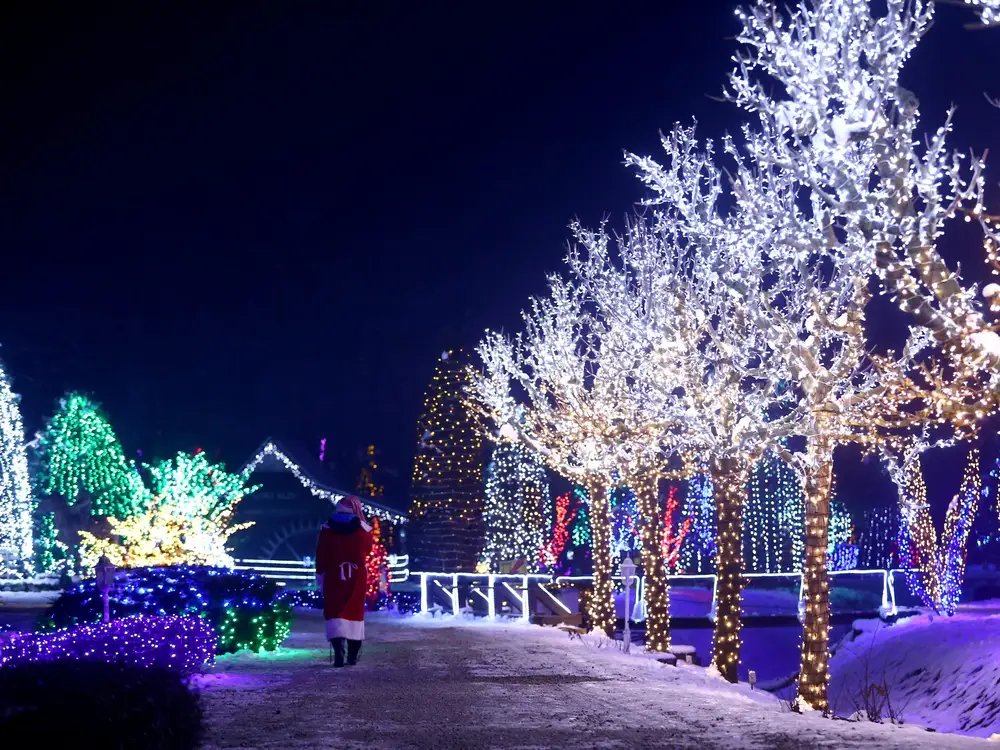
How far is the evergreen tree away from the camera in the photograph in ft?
134

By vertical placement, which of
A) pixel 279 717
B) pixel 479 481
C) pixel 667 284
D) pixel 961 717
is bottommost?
pixel 961 717

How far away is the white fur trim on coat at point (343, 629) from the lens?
12.1 metres

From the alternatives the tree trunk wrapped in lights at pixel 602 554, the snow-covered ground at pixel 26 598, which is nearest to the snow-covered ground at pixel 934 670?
the tree trunk wrapped in lights at pixel 602 554

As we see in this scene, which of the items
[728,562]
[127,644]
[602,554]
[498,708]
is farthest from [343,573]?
[602,554]

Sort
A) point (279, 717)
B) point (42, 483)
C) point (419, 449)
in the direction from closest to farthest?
point (279, 717) → point (419, 449) → point (42, 483)

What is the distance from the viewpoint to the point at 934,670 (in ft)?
70.1

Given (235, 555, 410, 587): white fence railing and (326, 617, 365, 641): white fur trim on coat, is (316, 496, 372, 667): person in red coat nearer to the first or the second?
(326, 617, 365, 641): white fur trim on coat

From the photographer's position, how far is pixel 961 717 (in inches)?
687

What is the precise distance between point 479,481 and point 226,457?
113 ft

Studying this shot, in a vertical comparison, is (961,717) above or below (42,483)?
below

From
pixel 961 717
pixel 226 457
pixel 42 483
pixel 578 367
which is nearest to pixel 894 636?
pixel 961 717

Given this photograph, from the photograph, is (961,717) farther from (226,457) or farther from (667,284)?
(226,457)

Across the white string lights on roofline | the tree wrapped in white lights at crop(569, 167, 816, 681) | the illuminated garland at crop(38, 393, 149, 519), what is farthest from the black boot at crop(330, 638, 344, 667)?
the illuminated garland at crop(38, 393, 149, 519)

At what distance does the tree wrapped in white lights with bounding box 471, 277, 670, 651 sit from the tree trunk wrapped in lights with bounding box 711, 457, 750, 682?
1302 millimetres
